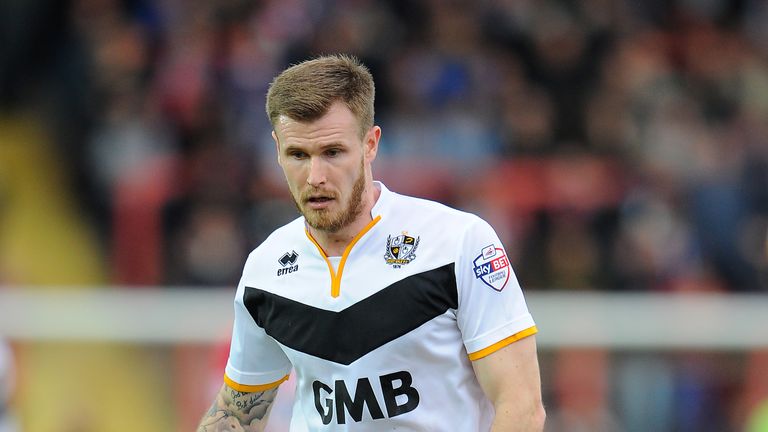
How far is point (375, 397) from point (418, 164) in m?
6.55

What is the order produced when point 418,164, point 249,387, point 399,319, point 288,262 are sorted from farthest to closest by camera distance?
1. point 418,164
2. point 249,387
3. point 288,262
4. point 399,319

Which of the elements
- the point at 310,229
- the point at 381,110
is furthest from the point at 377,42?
the point at 310,229

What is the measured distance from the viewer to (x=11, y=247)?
11.0 meters

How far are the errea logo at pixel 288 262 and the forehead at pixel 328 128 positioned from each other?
476 millimetres

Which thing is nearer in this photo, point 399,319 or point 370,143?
point 399,319

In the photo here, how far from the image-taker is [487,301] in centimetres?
407

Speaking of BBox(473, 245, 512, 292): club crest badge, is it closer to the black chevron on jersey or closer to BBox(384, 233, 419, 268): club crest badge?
the black chevron on jersey

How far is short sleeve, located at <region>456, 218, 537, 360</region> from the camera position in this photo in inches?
159

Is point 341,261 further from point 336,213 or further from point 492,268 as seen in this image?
point 492,268

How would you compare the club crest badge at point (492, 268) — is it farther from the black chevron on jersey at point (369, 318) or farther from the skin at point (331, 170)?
the skin at point (331, 170)

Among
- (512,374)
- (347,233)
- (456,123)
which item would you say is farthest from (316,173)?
(456,123)

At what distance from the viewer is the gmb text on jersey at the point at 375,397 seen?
13.6ft

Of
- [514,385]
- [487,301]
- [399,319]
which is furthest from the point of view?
[399,319]

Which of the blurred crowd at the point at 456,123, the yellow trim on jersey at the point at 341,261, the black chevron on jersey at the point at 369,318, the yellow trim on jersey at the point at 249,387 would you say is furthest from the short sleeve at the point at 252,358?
the blurred crowd at the point at 456,123
